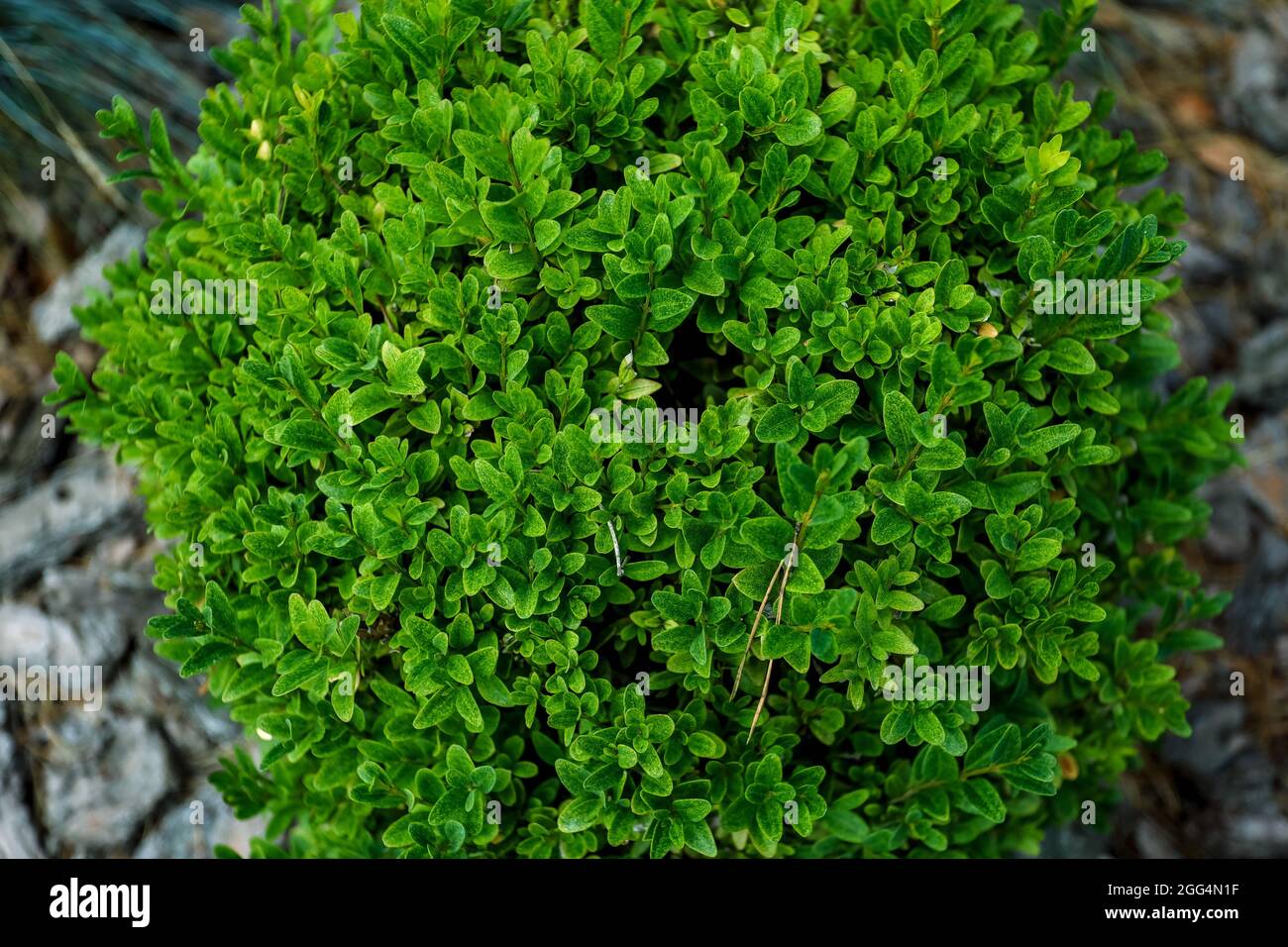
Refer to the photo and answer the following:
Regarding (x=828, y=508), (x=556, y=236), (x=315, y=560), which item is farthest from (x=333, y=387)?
(x=828, y=508)

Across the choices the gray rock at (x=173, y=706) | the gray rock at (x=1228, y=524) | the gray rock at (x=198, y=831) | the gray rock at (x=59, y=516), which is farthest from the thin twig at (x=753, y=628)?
the gray rock at (x=1228, y=524)

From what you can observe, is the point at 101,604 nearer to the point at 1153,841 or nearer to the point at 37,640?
the point at 37,640

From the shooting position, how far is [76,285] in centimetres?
478

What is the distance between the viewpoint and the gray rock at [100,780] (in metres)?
4.05

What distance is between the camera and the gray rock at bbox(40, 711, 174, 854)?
4055 mm

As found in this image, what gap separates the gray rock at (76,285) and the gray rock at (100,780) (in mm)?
1601

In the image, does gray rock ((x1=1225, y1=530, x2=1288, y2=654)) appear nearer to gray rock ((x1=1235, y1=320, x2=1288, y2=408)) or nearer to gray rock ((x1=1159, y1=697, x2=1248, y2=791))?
gray rock ((x1=1159, y1=697, x2=1248, y2=791))

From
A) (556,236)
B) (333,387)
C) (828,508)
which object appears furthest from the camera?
(333,387)

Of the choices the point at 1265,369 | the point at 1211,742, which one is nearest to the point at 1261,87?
the point at 1265,369

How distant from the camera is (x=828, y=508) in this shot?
84.0 inches

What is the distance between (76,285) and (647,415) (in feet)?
11.1

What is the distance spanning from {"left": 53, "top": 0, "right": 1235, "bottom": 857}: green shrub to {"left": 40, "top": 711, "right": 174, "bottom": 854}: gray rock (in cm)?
164
